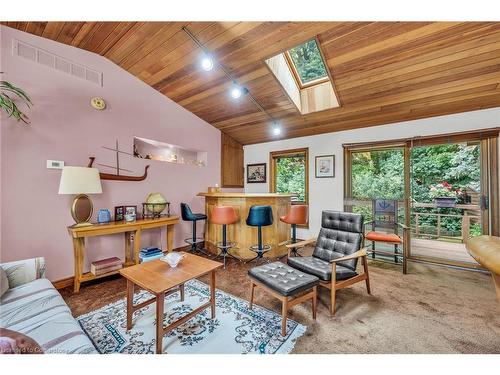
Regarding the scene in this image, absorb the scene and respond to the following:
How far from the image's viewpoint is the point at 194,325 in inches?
73.6

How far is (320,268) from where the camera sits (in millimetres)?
2191

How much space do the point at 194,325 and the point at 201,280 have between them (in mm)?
999

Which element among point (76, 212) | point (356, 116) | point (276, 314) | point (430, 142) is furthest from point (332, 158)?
point (76, 212)

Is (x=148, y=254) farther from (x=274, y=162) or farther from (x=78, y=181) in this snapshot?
(x=274, y=162)

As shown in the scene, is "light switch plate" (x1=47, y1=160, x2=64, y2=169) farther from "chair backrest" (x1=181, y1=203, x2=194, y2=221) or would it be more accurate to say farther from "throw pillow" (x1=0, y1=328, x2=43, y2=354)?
"throw pillow" (x1=0, y1=328, x2=43, y2=354)

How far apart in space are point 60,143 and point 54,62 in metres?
1.03

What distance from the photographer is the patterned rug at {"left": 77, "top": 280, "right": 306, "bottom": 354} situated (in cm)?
161

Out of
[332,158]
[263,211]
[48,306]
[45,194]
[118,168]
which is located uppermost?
[332,158]

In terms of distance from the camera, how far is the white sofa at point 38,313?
1.15 meters

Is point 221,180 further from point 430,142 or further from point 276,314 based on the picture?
point 430,142

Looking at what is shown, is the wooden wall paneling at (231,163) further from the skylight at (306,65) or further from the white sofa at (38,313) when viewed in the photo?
the white sofa at (38,313)

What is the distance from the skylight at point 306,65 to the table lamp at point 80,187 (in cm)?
324

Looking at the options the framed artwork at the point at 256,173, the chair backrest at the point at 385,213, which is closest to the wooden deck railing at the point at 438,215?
the chair backrest at the point at 385,213

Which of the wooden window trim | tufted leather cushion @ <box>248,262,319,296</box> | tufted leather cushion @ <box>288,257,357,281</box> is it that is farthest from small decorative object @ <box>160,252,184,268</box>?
the wooden window trim
